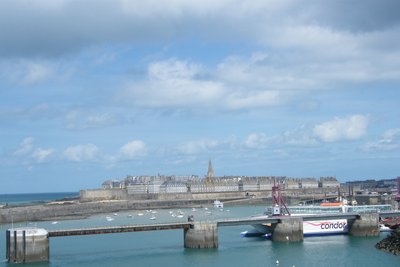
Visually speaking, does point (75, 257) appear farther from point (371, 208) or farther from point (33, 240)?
point (371, 208)

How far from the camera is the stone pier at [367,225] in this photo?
67.5 m

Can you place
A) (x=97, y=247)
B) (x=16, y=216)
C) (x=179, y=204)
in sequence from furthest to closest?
1. (x=179, y=204)
2. (x=16, y=216)
3. (x=97, y=247)

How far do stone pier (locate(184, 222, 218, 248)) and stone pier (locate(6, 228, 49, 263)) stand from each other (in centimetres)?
1320

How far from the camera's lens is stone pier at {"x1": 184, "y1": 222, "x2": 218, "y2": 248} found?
57.9 m

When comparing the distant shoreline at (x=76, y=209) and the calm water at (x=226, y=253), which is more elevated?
the distant shoreline at (x=76, y=209)

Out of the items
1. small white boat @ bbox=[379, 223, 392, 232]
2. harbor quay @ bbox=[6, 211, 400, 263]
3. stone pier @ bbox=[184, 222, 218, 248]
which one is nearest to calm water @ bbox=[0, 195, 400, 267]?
stone pier @ bbox=[184, 222, 218, 248]

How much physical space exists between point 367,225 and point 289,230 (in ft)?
32.6

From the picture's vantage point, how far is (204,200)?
166875 millimetres

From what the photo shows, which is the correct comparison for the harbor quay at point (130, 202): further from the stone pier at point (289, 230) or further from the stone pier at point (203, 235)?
the stone pier at point (203, 235)

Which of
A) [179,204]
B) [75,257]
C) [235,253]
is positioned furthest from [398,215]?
[179,204]

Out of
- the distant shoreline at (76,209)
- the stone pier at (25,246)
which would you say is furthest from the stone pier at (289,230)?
the distant shoreline at (76,209)

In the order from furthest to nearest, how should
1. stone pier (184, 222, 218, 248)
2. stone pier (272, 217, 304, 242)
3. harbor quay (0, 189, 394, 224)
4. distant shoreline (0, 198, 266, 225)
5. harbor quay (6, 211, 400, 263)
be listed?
harbor quay (0, 189, 394, 224) → distant shoreline (0, 198, 266, 225) → stone pier (272, 217, 304, 242) → stone pier (184, 222, 218, 248) → harbor quay (6, 211, 400, 263)

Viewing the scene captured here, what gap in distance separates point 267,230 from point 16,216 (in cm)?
6252

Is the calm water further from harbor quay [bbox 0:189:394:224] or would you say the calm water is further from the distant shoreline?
harbor quay [bbox 0:189:394:224]
